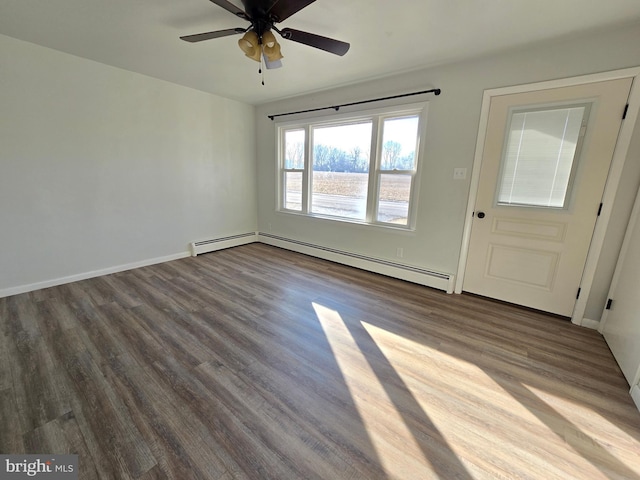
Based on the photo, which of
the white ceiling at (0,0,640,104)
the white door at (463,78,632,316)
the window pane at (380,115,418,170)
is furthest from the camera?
the window pane at (380,115,418,170)

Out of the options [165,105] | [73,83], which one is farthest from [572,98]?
[73,83]

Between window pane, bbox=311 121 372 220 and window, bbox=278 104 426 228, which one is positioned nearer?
window, bbox=278 104 426 228

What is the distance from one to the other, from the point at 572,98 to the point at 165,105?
4.52 metres

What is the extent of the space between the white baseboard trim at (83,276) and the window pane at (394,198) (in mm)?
3080

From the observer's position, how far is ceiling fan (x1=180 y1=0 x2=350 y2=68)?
1678mm

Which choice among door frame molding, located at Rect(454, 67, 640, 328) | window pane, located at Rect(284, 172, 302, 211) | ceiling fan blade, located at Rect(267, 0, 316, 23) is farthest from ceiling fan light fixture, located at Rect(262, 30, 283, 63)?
window pane, located at Rect(284, 172, 302, 211)

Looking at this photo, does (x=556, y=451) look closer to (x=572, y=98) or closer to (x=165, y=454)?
(x=165, y=454)

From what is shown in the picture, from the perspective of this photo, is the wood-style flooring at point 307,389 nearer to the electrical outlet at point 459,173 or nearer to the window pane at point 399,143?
the electrical outlet at point 459,173

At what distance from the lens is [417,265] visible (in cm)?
337

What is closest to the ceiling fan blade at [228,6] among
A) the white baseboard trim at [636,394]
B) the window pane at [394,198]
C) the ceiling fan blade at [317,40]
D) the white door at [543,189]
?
the ceiling fan blade at [317,40]

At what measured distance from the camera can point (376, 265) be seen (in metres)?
3.65

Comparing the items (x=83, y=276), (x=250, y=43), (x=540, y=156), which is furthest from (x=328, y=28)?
(x=83, y=276)

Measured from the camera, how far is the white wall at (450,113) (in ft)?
7.29

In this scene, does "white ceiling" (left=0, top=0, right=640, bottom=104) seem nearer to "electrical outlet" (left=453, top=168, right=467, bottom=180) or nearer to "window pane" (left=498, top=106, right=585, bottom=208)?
"window pane" (left=498, top=106, right=585, bottom=208)
